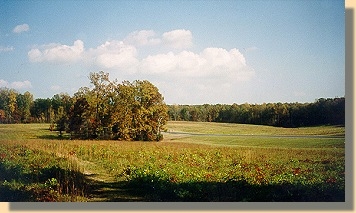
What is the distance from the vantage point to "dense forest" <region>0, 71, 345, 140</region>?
9414mm

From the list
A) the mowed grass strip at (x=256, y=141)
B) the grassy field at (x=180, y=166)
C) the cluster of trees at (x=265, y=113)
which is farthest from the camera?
the mowed grass strip at (x=256, y=141)

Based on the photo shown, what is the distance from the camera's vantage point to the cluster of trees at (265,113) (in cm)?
908

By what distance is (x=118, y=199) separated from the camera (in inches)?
350

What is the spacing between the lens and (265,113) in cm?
960

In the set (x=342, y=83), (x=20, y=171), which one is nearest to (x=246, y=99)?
(x=342, y=83)

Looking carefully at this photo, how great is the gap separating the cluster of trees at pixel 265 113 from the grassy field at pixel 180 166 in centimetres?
16

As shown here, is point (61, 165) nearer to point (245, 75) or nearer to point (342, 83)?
point (245, 75)

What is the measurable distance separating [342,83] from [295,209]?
2624 millimetres

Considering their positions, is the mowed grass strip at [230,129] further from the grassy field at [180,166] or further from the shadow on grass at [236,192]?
the shadow on grass at [236,192]

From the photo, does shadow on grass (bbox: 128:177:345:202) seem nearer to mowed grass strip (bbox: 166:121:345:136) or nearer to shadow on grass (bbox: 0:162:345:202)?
shadow on grass (bbox: 0:162:345:202)

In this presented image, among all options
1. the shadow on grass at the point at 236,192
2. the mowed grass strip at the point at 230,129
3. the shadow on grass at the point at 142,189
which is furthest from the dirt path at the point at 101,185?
the mowed grass strip at the point at 230,129

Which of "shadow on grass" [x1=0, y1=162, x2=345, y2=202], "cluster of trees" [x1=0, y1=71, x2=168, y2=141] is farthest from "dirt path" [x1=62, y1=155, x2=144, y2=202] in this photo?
"cluster of trees" [x1=0, y1=71, x2=168, y2=141]

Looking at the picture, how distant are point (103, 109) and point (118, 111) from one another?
0.33 m

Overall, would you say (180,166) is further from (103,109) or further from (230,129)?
(103,109)
